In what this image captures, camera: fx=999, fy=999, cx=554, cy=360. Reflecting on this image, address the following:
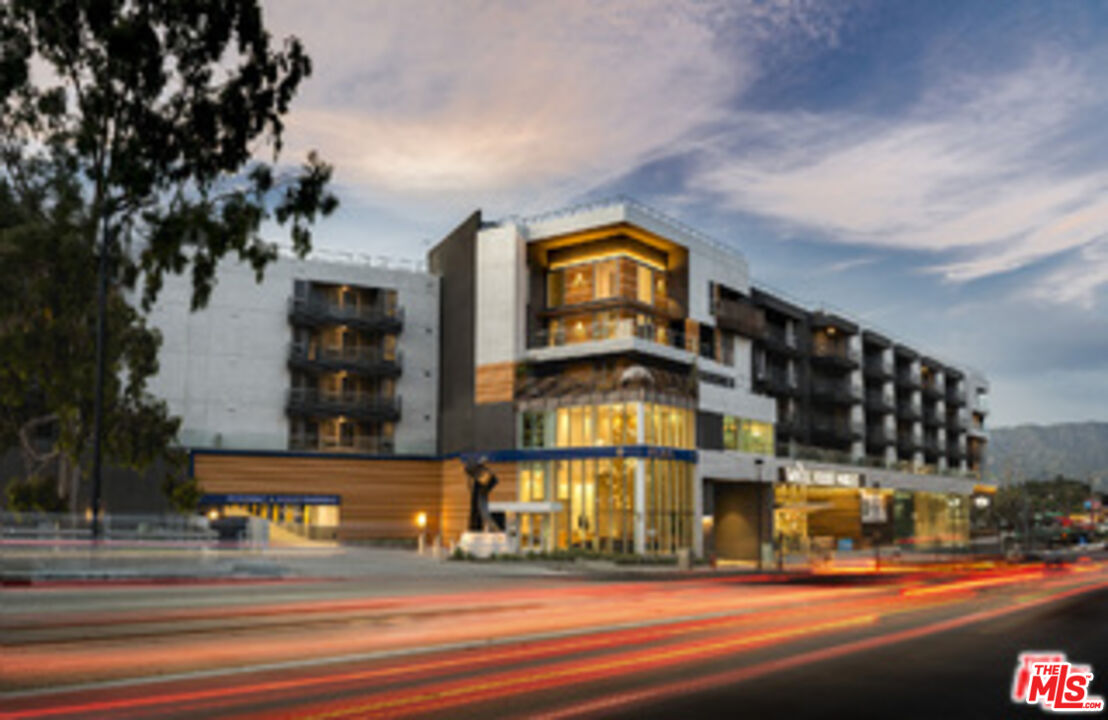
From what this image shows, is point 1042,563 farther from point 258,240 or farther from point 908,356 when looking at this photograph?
point 908,356

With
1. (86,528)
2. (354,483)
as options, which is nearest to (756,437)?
(354,483)

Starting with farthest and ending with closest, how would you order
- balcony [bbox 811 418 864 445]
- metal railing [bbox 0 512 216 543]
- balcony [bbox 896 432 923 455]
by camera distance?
balcony [bbox 896 432 923 455] → balcony [bbox 811 418 864 445] → metal railing [bbox 0 512 216 543]

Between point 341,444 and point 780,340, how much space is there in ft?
116

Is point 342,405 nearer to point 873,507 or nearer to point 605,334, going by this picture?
point 605,334

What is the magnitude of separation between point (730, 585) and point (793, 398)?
Answer: 168 ft

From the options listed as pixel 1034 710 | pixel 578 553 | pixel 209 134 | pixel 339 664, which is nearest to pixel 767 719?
pixel 1034 710

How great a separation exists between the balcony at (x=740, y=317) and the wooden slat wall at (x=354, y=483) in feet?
68.7

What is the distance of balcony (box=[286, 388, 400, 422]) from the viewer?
61.4 m

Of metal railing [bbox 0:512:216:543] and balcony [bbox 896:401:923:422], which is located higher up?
balcony [bbox 896:401:923:422]

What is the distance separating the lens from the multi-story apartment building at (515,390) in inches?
2196

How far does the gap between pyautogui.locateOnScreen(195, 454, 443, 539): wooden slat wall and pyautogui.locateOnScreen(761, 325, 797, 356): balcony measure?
90.3ft

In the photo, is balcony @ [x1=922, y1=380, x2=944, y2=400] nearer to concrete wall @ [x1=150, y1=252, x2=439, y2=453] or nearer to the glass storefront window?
the glass storefront window

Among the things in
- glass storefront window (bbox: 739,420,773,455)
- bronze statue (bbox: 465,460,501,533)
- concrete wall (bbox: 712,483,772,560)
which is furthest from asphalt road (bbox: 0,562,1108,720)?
concrete wall (bbox: 712,483,772,560)

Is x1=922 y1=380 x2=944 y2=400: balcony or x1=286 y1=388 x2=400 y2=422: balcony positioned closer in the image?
x1=286 y1=388 x2=400 y2=422: balcony
